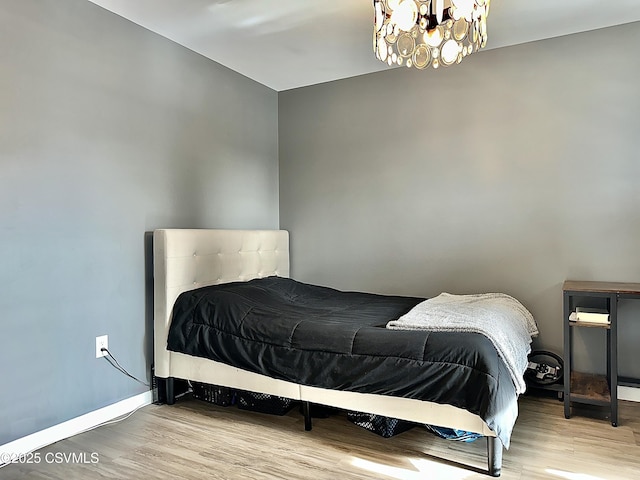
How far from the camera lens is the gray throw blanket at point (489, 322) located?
213 cm

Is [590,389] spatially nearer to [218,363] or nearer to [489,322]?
[489,322]

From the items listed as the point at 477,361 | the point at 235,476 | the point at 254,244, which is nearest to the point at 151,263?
→ the point at 254,244

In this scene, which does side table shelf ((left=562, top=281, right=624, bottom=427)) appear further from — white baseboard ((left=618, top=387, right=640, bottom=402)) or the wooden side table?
white baseboard ((left=618, top=387, right=640, bottom=402))

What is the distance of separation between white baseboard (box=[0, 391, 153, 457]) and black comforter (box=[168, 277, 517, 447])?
431 millimetres

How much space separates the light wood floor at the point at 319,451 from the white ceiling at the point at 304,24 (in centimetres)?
237

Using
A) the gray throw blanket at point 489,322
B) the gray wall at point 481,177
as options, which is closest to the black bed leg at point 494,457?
the gray throw blanket at point 489,322

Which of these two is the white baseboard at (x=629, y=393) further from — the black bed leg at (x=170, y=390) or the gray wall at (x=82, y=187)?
the gray wall at (x=82, y=187)

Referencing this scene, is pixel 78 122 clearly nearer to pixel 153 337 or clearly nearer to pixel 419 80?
pixel 153 337

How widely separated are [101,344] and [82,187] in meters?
0.89

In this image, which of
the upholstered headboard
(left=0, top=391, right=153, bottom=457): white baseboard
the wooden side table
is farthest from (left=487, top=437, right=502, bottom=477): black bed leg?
(left=0, top=391, right=153, bottom=457): white baseboard

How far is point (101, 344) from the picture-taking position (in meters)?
2.65

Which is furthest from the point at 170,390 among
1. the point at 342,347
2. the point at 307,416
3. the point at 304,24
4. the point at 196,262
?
the point at 304,24

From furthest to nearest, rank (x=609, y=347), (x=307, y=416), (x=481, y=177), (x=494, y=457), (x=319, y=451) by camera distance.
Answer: (x=481, y=177) < (x=609, y=347) < (x=307, y=416) < (x=319, y=451) < (x=494, y=457)

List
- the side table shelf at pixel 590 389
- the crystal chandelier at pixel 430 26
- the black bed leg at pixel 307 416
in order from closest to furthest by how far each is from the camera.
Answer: the crystal chandelier at pixel 430 26, the black bed leg at pixel 307 416, the side table shelf at pixel 590 389
